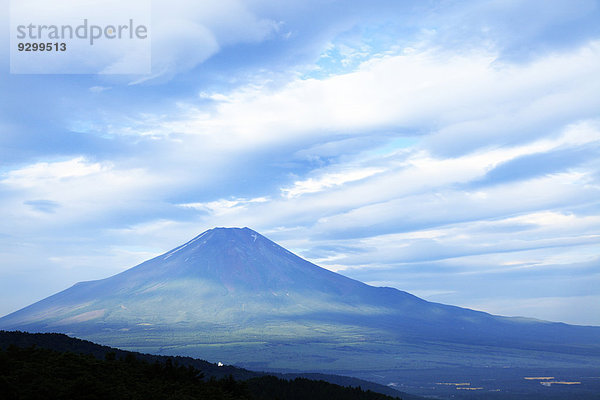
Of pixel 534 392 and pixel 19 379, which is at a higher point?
pixel 19 379

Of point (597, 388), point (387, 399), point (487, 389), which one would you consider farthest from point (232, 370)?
point (597, 388)

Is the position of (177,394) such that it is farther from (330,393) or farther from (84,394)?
(330,393)

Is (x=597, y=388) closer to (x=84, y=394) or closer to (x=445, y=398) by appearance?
(x=445, y=398)

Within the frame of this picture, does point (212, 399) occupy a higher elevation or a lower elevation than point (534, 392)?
higher

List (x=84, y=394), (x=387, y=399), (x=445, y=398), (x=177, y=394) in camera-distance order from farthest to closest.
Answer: (x=445, y=398), (x=387, y=399), (x=177, y=394), (x=84, y=394)

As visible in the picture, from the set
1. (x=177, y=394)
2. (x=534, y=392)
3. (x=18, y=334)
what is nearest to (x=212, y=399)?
(x=177, y=394)

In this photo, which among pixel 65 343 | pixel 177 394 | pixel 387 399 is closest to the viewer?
pixel 177 394

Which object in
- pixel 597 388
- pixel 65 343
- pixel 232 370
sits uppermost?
pixel 65 343

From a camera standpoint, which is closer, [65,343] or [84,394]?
[84,394]

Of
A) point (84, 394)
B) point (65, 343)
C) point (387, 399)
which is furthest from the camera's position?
point (65, 343)
